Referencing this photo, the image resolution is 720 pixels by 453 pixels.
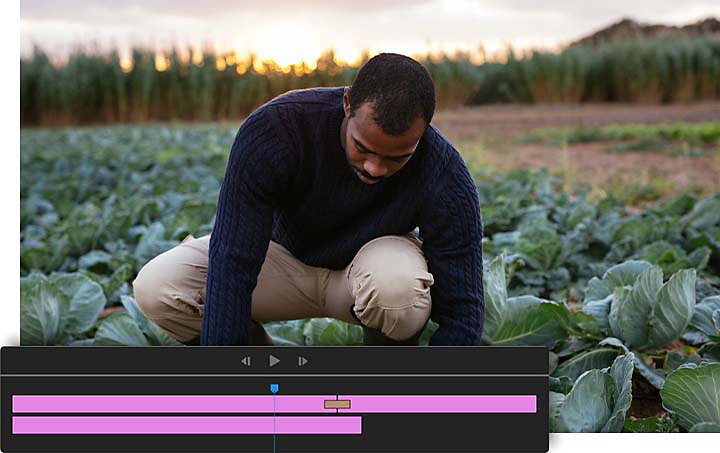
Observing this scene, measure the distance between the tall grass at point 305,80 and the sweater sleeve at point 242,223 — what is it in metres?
9.61

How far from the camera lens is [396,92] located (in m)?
1.43

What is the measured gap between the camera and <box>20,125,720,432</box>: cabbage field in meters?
1.64

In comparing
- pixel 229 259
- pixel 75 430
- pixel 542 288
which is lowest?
pixel 542 288

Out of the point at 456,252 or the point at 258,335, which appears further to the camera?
the point at 258,335

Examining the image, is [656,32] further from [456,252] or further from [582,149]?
[456,252]

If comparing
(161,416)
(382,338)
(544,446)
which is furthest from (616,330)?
(161,416)

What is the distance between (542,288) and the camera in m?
2.86

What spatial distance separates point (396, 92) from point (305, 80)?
10.4 m

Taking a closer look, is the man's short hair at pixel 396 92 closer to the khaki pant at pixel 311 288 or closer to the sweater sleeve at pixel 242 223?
the sweater sleeve at pixel 242 223

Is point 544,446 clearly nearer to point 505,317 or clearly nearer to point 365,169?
point 365,169

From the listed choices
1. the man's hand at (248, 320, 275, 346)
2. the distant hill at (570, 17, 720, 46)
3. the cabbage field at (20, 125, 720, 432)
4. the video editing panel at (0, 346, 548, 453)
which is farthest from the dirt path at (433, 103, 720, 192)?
the video editing panel at (0, 346, 548, 453)

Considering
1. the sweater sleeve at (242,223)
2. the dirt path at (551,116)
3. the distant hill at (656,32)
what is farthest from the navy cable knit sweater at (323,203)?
the distant hill at (656,32)

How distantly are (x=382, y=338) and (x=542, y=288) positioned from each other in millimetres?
1100

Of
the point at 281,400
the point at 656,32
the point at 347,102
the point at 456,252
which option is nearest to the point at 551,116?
the point at 656,32
